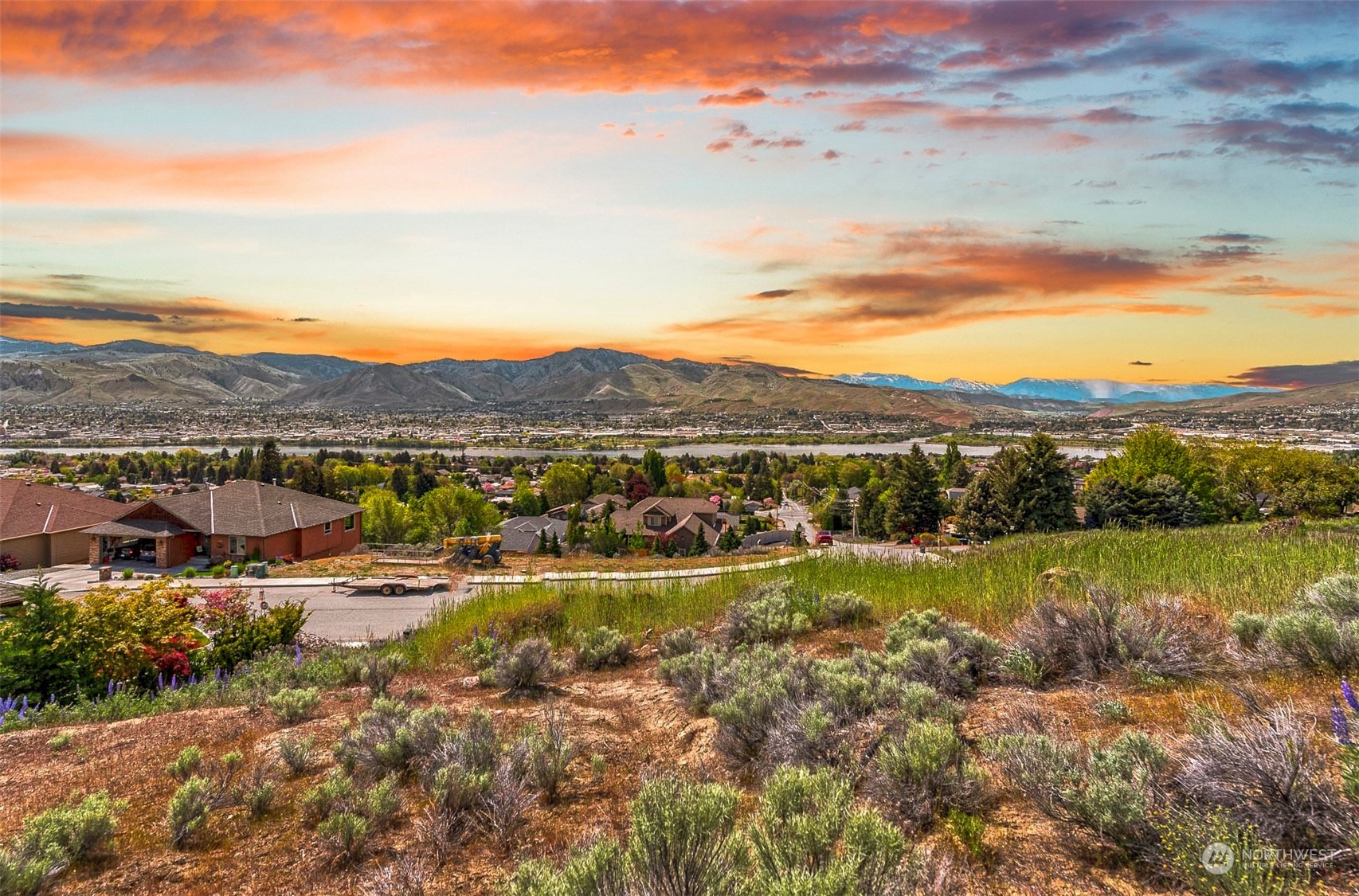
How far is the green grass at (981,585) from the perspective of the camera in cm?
674

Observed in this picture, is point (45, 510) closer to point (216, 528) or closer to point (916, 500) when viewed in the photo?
point (216, 528)

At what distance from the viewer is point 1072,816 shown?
3025mm

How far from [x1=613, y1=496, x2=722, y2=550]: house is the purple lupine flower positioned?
49.4 m

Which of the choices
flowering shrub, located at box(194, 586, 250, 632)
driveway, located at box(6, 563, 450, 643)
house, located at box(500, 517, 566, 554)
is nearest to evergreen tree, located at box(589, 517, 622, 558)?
house, located at box(500, 517, 566, 554)

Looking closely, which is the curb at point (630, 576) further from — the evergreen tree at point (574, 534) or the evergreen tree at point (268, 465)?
the evergreen tree at point (268, 465)

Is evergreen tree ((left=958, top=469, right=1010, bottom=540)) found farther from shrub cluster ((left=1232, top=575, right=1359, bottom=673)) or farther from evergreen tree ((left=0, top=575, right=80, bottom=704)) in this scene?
evergreen tree ((left=0, top=575, right=80, bottom=704))

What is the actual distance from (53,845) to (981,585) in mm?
8714

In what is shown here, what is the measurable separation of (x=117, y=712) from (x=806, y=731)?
292 inches

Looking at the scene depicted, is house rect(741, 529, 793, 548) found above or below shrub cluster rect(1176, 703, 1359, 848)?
below

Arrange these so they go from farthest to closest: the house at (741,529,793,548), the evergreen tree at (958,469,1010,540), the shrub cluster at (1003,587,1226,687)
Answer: the house at (741,529,793,548) < the evergreen tree at (958,469,1010,540) < the shrub cluster at (1003,587,1226,687)

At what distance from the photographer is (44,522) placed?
30.7m

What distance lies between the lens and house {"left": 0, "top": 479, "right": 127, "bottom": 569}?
96.9 ft

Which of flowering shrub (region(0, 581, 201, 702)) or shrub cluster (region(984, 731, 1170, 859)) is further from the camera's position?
flowering shrub (region(0, 581, 201, 702))

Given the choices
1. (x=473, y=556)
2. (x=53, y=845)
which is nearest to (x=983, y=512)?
(x=473, y=556)
